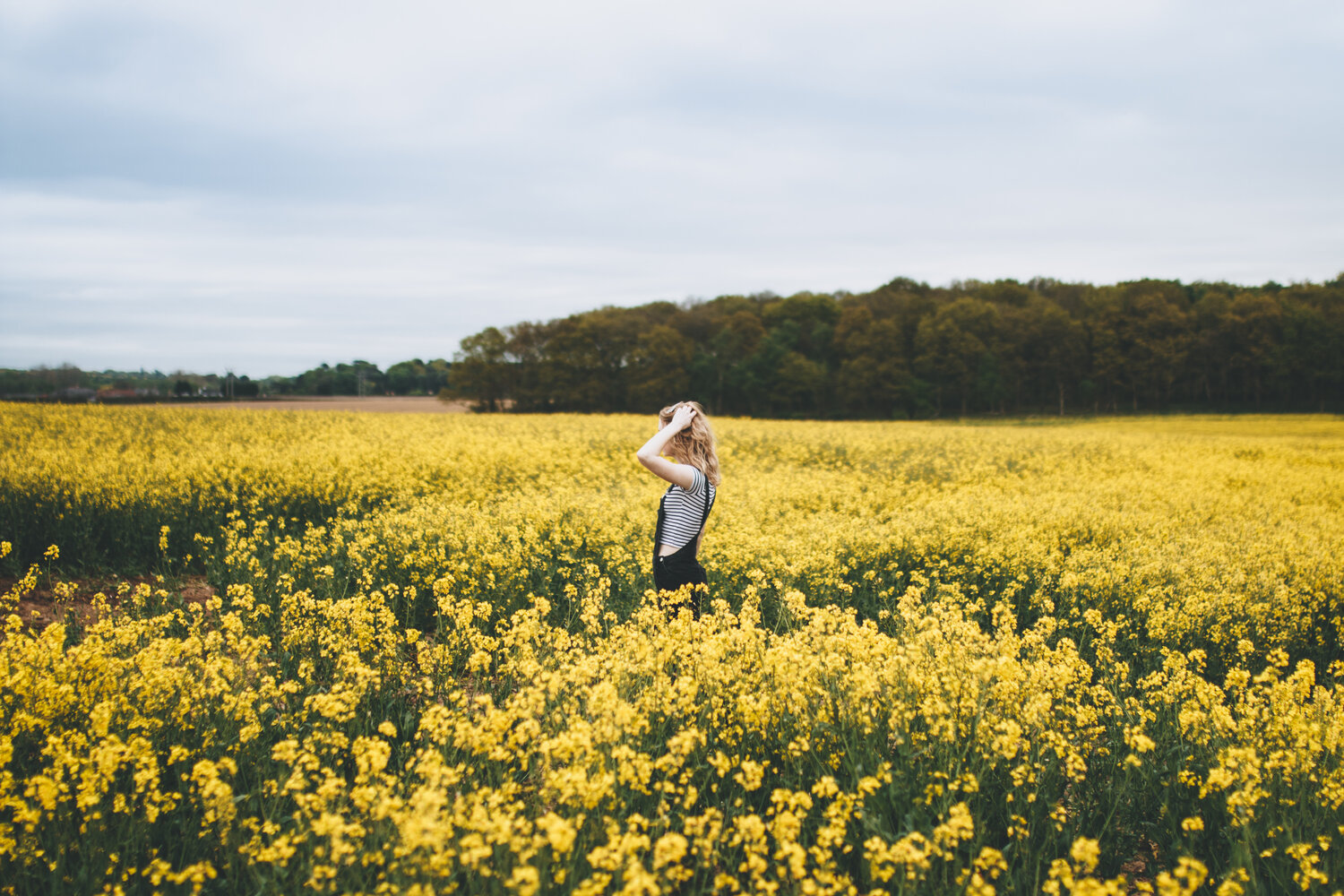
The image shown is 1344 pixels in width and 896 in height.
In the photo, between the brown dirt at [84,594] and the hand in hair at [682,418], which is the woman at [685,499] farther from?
the brown dirt at [84,594]

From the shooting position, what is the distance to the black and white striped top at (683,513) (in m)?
5.17

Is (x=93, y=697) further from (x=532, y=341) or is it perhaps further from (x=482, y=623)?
(x=532, y=341)

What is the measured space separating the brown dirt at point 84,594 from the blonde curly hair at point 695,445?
17.7ft

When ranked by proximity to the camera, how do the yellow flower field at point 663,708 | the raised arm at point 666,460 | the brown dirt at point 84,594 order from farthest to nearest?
the brown dirt at point 84,594 < the raised arm at point 666,460 < the yellow flower field at point 663,708

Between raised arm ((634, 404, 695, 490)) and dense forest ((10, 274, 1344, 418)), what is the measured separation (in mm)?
58409

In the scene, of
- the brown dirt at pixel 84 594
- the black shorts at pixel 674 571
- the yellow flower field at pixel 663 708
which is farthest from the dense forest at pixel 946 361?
the black shorts at pixel 674 571

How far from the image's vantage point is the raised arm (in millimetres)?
4621

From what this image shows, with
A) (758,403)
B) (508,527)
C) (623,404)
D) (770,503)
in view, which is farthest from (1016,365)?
(508,527)

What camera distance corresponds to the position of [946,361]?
61.2 m

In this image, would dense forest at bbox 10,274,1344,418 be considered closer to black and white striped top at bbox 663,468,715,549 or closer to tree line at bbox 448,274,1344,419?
tree line at bbox 448,274,1344,419

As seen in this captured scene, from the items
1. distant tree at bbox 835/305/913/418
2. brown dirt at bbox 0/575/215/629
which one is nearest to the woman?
brown dirt at bbox 0/575/215/629

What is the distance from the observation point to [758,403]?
6669 centimetres

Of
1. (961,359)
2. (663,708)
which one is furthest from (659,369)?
(663,708)

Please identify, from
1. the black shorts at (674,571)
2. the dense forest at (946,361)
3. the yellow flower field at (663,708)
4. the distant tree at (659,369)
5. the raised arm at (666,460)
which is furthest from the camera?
the distant tree at (659,369)
